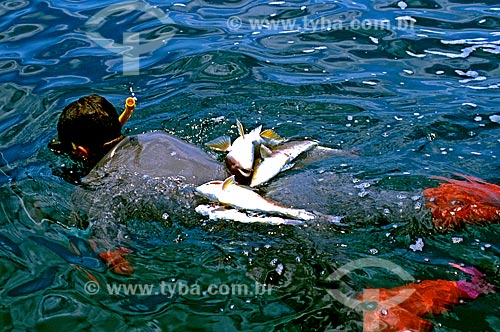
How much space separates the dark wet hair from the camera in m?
5.15

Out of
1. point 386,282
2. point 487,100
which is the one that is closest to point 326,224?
point 386,282

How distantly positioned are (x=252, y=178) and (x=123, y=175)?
39.4 inches

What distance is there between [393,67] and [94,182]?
4.27 metres

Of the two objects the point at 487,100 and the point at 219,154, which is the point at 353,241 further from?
the point at 487,100

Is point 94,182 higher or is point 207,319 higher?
point 94,182

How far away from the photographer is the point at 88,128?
5.17 m

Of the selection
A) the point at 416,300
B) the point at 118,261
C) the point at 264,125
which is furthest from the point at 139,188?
the point at 416,300

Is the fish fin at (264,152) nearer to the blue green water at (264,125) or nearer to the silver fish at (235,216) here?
the blue green water at (264,125)

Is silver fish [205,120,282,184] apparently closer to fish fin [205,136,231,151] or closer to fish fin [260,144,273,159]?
fish fin [260,144,273,159]

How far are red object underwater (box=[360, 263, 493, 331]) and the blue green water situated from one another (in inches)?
3.6

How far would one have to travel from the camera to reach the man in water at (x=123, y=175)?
502 centimetres

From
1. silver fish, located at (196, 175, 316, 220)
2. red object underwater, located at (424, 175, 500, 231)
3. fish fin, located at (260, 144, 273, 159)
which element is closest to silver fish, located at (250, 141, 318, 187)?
fish fin, located at (260, 144, 273, 159)

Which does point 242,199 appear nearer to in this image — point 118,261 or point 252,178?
point 252,178

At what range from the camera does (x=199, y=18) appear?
31.5 feet
